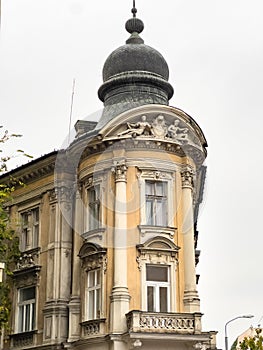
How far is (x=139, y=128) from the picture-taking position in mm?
28859

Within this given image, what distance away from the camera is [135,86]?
102 ft

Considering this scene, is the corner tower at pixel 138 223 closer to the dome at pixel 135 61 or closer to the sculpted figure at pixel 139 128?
the sculpted figure at pixel 139 128

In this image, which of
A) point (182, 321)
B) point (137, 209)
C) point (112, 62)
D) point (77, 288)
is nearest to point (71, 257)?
point (77, 288)

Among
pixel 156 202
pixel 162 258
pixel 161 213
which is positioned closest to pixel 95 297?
pixel 162 258

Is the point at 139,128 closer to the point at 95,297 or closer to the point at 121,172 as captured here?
the point at 121,172

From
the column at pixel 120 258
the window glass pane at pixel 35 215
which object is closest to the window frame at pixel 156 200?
the column at pixel 120 258

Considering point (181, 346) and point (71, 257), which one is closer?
point (181, 346)

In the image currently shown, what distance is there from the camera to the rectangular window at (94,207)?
95.0ft

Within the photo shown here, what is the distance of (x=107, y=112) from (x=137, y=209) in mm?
4941

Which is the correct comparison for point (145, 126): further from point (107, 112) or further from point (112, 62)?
point (112, 62)

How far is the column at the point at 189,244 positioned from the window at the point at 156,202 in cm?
80

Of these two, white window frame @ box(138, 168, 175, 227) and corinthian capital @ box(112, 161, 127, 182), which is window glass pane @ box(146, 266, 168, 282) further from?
corinthian capital @ box(112, 161, 127, 182)

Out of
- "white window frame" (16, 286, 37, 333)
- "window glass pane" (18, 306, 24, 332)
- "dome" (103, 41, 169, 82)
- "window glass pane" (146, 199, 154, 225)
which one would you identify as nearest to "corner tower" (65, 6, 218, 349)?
"window glass pane" (146, 199, 154, 225)

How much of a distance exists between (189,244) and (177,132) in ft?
15.4
